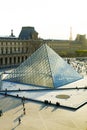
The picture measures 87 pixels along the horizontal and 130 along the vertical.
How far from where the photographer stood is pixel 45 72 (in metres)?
38.7

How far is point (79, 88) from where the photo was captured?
A: 118 ft

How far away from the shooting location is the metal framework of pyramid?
37344 mm

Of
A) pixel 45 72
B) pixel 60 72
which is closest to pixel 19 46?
pixel 60 72

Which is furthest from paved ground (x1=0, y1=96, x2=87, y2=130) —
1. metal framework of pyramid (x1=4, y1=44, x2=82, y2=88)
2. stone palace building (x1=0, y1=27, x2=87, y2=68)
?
stone palace building (x1=0, y1=27, x2=87, y2=68)

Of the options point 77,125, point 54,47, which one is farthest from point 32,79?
point 54,47

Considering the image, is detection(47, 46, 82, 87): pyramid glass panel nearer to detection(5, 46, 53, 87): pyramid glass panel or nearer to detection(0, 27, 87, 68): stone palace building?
detection(5, 46, 53, 87): pyramid glass panel

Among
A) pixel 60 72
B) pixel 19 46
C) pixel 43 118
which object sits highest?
pixel 19 46

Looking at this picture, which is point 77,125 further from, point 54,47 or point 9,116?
point 54,47

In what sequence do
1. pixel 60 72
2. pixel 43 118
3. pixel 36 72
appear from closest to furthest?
pixel 43 118 → pixel 36 72 → pixel 60 72

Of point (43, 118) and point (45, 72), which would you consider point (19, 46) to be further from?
point (43, 118)

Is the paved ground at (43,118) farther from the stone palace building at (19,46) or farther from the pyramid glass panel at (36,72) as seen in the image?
the stone palace building at (19,46)

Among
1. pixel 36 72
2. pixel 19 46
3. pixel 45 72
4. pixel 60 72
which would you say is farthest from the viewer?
pixel 19 46

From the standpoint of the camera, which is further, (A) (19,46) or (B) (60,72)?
(A) (19,46)

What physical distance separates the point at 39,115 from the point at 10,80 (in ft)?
57.1
